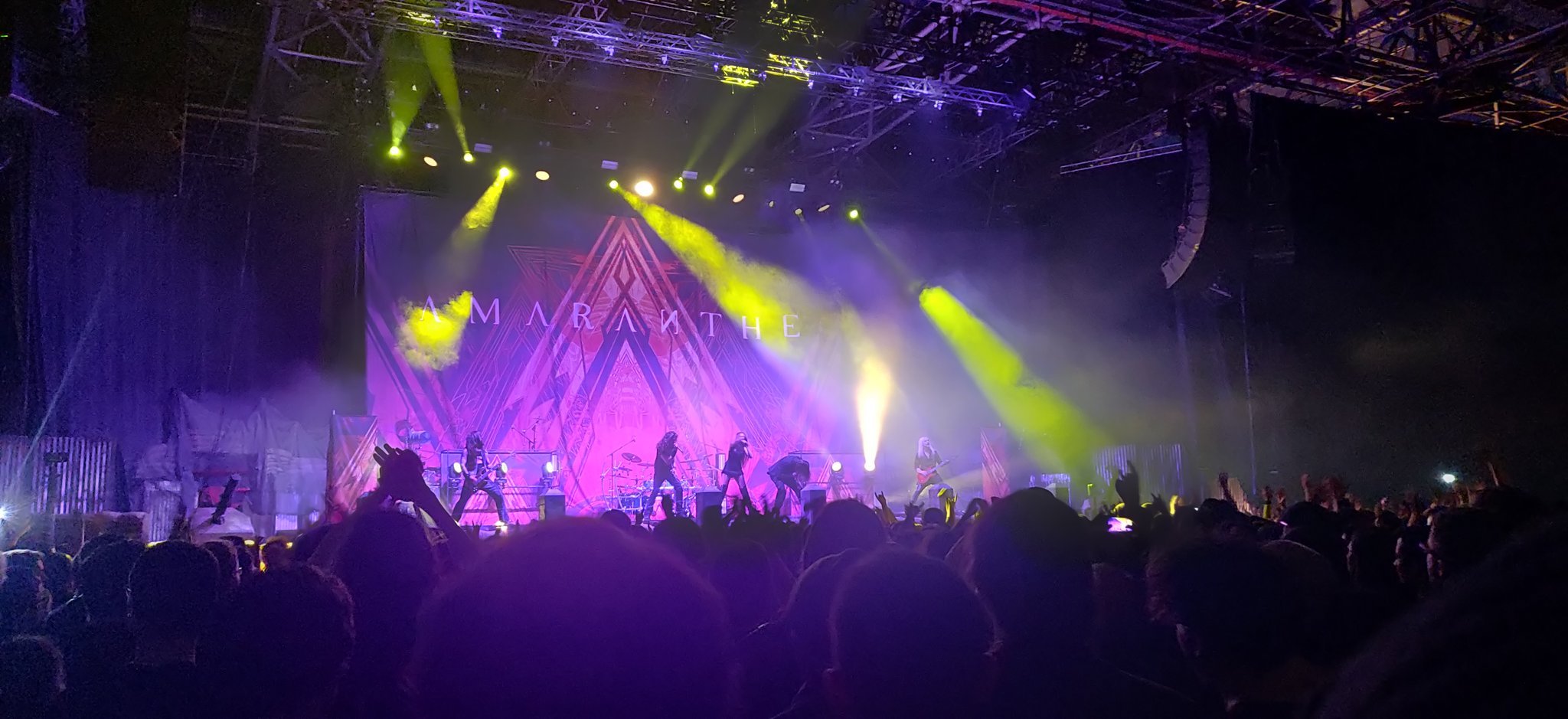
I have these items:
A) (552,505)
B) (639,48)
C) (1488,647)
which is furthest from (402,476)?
(552,505)

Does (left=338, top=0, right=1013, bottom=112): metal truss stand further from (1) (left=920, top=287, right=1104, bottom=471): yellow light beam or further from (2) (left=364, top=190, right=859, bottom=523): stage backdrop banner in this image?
(1) (left=920, top=287, right=1104, bottom=471): yellow light beam

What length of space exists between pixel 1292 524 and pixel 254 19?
12218 millimetres

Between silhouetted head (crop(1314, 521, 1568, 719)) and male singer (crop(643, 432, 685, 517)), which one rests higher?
silhouetted head (crop(1314, 521, 1568, 719))

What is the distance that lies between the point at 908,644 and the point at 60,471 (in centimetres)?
1143

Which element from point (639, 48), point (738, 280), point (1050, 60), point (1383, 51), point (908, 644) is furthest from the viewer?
point (738, 280)

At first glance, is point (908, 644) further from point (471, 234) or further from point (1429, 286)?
point (471, 234)

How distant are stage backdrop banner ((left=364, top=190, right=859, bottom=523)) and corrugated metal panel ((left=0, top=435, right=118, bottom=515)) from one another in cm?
322

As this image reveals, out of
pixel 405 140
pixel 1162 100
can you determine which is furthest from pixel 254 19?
pixel 1162 100

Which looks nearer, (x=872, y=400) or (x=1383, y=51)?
(x=1383, y=51)

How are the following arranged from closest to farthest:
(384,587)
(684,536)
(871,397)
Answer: (384,587) → (684,536) → (871,397)

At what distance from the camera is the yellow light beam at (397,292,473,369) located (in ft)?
44.0

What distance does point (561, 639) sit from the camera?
53.1 inches

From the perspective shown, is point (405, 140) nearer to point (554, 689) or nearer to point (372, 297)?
point (372, 297)

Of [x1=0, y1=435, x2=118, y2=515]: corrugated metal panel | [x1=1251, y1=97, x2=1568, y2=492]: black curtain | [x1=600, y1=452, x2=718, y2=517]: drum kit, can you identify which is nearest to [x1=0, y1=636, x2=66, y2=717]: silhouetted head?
[x1=0, y1=435, x2=118, y2=515]: corrugated metal panel
